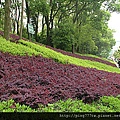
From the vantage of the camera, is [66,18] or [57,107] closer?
[57,107]

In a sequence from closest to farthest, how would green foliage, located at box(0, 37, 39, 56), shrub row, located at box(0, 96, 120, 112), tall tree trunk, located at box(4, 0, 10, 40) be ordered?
shrub row, located at box(0, 96, 120, 112) < green foliage, located at box(0, 37, 39, 56) < tall tree trunk, located at box(4, 0, 10, 40)

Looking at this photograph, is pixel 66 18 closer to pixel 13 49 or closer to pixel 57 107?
pixel 13 49

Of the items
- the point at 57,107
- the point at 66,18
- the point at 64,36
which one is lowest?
the point at 64,36

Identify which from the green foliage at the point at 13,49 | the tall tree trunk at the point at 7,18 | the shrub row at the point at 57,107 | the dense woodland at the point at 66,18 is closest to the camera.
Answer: the shrub row at the point at 57,107

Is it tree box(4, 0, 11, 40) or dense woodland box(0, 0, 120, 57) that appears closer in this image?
tree box(4, 0, 11, 40)

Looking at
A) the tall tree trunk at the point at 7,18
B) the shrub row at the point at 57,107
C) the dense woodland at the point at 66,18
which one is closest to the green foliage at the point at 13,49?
the tall tree trunk at the point at 7,18

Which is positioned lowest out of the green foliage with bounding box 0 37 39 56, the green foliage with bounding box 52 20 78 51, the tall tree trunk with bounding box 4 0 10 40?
the green foliage with bounding box 52 20 78 51

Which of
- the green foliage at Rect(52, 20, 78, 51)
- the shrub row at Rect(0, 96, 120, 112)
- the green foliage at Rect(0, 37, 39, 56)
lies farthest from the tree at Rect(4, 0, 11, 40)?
the green foliage at Rect(52, 20, 78, 51)

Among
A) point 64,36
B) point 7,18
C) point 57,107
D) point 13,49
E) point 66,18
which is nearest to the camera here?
point 57,107

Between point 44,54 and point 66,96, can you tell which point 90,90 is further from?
point 44,54

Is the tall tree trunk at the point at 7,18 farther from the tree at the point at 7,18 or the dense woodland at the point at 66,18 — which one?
the dense woodland at the point at 66,18

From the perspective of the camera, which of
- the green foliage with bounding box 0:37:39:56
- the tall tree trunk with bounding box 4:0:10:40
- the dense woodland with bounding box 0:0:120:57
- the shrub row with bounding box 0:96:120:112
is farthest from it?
the dense woodland with bounding box 0:0:120:57

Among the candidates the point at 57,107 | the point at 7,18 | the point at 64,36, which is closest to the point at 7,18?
the point at 7,18

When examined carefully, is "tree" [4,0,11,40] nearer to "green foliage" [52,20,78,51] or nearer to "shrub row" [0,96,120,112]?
"shrub row" [0,96,120,112]
